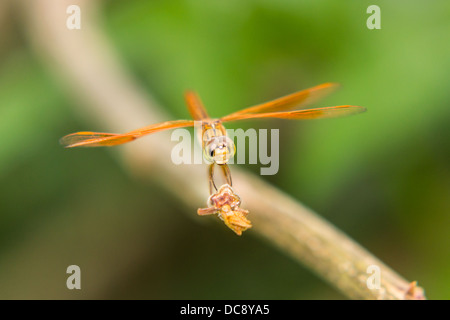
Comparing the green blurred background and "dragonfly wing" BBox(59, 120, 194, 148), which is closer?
"dragonfly wing" BBox(59, 120, 194, 148)

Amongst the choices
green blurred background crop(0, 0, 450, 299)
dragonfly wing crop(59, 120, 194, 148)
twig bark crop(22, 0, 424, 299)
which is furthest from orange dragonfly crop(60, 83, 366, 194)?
green blurred background crop(0, 0, 450, 299)

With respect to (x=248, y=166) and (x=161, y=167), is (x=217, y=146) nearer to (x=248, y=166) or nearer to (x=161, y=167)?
(x=161, y=167)

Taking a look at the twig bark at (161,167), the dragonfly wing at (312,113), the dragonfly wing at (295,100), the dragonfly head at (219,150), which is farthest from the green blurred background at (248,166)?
the dragonfly head at (219,150)

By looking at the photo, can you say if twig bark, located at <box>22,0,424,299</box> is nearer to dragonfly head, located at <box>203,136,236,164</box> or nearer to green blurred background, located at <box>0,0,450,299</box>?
green blurred background, located at <box>0,0,450,299</box>

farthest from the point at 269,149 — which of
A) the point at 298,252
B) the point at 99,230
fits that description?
the point at 99,230

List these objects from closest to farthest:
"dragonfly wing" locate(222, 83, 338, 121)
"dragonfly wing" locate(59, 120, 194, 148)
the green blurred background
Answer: "dragonfly wing" locate(59, 120, 194, 148), "dragonfly wing" locate(222, 83, 338, 121), the green blurred background
